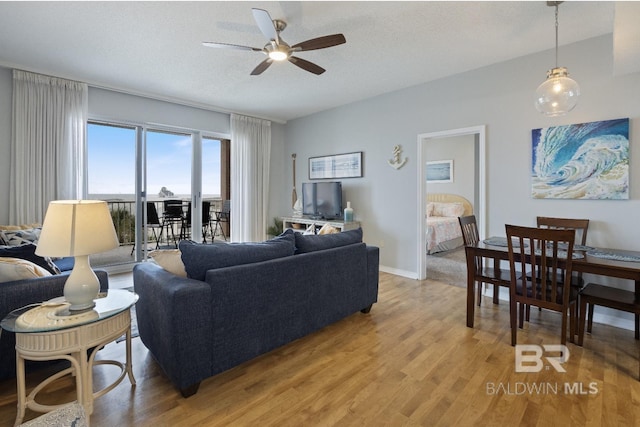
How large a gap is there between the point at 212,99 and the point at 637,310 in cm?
530

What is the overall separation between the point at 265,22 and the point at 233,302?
1.99 meters

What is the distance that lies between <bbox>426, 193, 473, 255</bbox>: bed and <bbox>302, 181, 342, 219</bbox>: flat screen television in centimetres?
175

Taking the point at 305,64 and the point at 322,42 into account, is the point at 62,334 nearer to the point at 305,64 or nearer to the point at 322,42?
the point at 322,42

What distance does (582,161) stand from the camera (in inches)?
116

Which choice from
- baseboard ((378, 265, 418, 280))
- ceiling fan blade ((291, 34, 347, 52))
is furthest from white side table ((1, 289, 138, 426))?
baseboard ((378, 265, 418, 280))

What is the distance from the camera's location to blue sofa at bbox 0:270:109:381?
1.75 metres

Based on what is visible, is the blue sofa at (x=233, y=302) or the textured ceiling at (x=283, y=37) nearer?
the blue sofa at (x=233, y=302)

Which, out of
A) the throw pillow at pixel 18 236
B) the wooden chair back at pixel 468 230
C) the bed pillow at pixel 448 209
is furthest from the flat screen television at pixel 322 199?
the throw pillow at pixel 18 236

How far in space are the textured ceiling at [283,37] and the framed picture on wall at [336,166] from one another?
3.92 feet

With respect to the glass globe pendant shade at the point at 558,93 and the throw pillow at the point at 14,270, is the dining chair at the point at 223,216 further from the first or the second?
the glass globe pendant shade at the point at 558,93

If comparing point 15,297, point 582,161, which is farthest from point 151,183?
point 582,161

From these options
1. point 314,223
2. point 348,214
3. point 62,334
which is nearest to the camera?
point 62,334

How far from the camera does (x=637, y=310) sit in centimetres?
206

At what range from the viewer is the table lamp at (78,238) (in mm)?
1517
